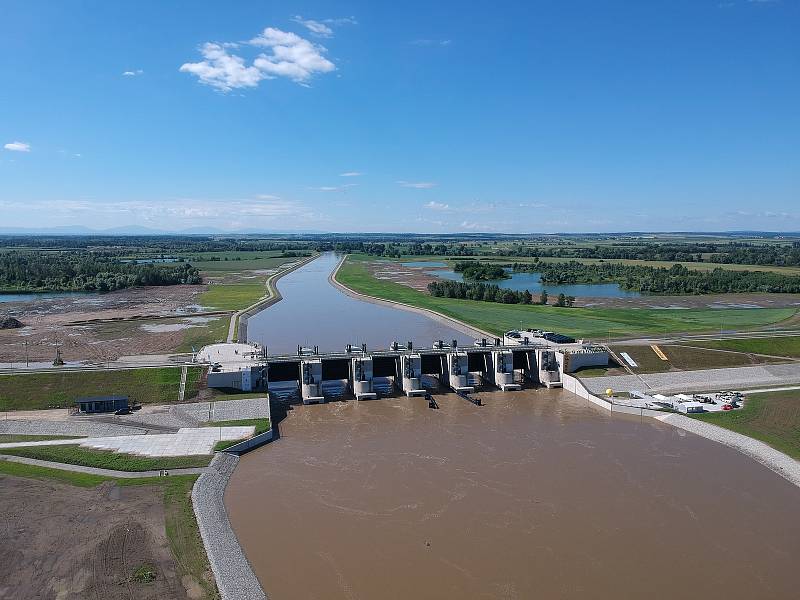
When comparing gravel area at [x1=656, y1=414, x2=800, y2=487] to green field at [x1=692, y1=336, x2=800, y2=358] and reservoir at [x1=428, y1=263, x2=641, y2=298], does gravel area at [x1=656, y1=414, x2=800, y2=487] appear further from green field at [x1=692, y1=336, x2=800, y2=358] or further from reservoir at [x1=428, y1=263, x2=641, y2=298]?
reservoir at [x1=428, y1=263, x2=641, y2=298]

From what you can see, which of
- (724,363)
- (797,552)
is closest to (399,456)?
(797,552)

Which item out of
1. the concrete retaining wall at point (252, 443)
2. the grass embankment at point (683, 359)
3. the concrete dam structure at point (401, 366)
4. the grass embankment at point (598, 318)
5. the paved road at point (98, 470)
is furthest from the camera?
the grass embankment at point (598, 318)

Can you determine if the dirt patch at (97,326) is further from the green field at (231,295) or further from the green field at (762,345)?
the green field at (762,345)

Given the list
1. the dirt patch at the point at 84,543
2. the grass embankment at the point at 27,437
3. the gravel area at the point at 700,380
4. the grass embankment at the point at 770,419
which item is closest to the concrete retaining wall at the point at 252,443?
the dirt patch at the point at 84,543

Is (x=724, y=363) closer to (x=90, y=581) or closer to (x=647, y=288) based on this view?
(x=90, y=581)

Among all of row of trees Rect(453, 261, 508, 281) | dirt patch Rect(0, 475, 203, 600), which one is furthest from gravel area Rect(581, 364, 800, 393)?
row of trees Rect(453, 261, 508, 281)

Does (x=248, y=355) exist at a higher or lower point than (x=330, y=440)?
higher
